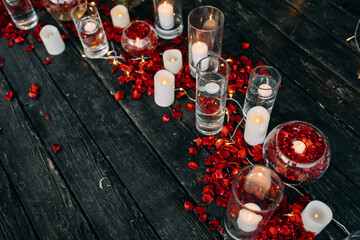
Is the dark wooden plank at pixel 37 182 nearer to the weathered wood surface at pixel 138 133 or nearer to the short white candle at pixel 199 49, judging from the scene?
the weathered wood surface at pixel 138 133

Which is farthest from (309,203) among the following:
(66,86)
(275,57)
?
(66,86)

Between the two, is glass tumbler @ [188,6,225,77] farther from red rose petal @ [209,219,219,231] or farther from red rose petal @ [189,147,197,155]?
red rose petal @ [209,219,219,231]

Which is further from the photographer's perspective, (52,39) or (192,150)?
(52,39)

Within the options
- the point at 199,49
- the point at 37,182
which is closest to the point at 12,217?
the point at 37,182

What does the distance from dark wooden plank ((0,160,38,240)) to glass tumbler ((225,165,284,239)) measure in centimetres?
65

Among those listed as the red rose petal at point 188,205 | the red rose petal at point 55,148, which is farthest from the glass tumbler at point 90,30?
the red rose petal at point 188,205

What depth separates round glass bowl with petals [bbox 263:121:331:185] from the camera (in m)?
1.07

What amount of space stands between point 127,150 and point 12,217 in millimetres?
442

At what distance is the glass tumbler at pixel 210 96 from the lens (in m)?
1.16

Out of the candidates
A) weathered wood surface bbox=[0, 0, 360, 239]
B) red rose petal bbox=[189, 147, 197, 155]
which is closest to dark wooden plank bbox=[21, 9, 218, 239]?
weathered wood surface bbox=[0, 0, 360, 239]

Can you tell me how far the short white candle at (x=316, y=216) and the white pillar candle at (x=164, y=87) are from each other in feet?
2.04

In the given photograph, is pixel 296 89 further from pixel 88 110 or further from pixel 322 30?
pixel 88 110

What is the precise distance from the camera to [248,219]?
3.05ft

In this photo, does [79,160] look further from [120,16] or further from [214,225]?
[120,16]
